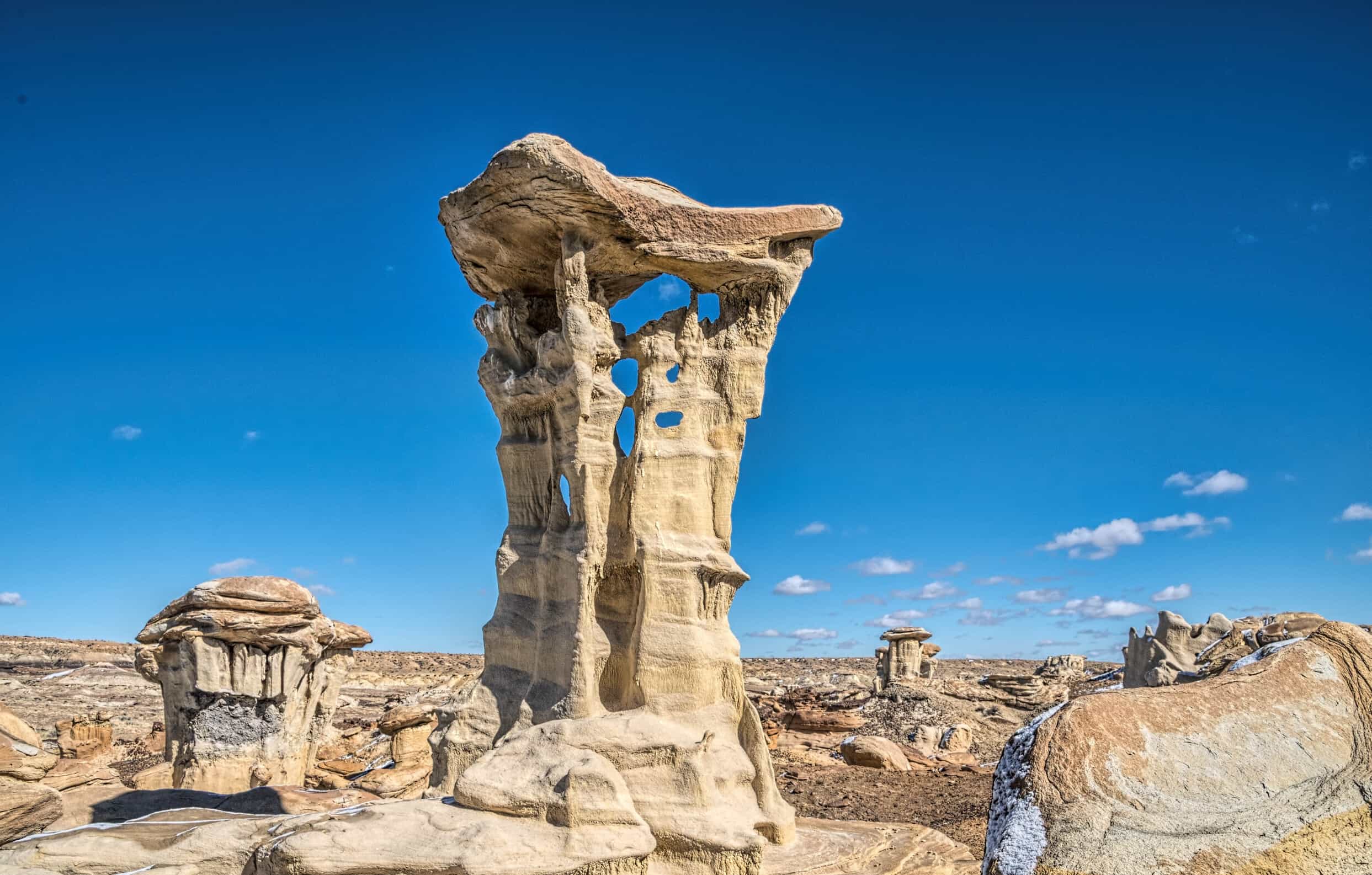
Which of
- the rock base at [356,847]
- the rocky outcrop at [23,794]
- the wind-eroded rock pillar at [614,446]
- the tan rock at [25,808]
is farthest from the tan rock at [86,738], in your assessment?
the wind-eroded rock pillar at [614,446]

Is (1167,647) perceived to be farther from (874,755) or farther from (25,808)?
(25,808)

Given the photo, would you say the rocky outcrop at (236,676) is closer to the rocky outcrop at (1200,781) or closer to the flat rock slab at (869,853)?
the flat rock slab at (869,853)

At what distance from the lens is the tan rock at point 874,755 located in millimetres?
16047

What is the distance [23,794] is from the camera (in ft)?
23.2

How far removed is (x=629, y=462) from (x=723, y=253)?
2295 millimetres

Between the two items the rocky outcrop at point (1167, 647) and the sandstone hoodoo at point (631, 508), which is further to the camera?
the rocky outcrop at point (1167, 647)

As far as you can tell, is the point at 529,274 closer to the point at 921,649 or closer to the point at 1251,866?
the point at 1251,866

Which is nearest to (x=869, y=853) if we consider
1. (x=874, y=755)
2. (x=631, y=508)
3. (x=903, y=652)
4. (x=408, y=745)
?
(x=631, y=508)

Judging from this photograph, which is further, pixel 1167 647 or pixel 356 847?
pixel 1167 647

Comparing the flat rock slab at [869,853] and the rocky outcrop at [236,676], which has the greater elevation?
the rocky outcrop at [236,676]

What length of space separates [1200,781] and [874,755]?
516 inches

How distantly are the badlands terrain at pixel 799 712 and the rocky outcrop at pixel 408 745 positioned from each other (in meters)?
1.08

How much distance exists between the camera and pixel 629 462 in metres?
9.12

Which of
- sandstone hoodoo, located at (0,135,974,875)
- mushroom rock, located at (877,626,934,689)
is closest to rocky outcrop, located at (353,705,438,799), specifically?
sandstone hoodoo, located at (0,135,974,875)
